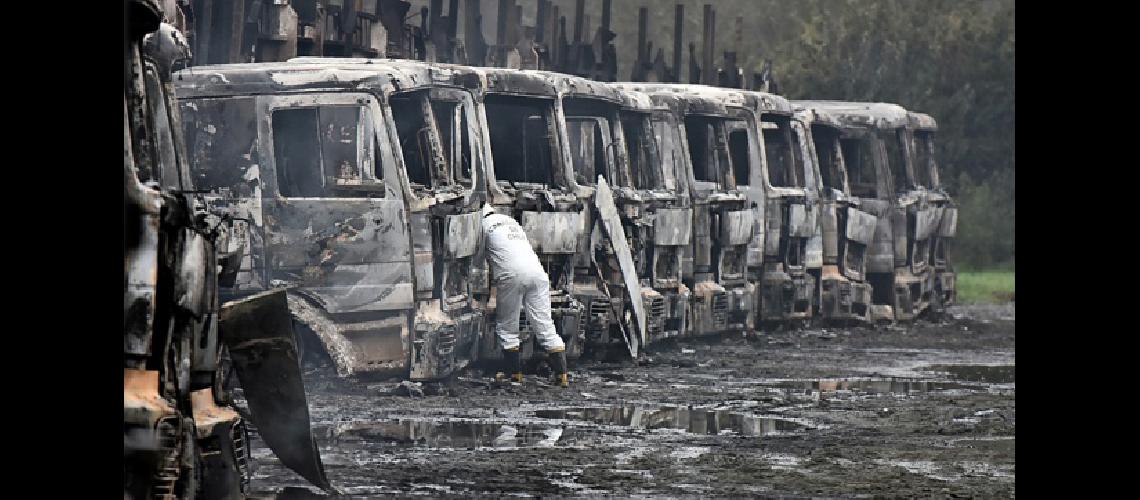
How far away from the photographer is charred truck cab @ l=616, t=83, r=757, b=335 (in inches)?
734

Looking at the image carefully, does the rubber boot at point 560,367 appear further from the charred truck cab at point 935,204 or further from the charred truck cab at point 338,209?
the charred truck cab at point 935,204

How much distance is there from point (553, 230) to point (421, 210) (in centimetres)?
234

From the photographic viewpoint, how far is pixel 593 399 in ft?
44.7

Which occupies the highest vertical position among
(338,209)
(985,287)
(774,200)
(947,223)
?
(774,200)

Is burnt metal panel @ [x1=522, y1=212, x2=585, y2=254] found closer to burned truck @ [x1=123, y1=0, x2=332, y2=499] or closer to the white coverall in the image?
the white coverall

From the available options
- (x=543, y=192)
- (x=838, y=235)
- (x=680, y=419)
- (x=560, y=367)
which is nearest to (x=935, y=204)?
(x=838, y=235)

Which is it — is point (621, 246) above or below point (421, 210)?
below

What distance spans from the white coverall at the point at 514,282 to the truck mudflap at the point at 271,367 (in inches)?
240

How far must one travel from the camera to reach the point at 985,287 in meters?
32.9

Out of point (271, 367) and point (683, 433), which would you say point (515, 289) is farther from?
point (271, 367)

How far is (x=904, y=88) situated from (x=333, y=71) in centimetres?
3455

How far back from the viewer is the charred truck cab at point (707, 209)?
1866 centimetres
